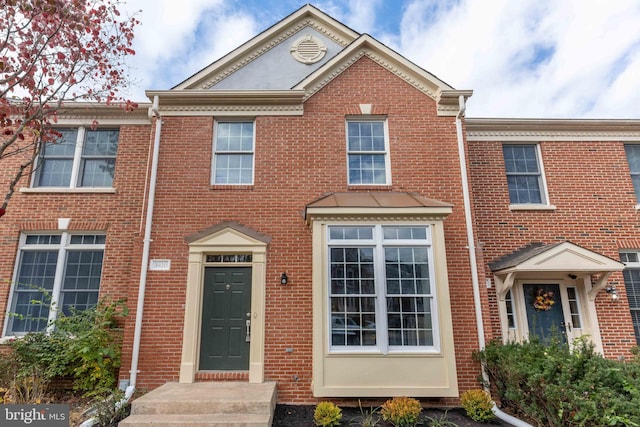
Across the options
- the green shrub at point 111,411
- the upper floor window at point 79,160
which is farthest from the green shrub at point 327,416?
the upper floor window at point 79,160

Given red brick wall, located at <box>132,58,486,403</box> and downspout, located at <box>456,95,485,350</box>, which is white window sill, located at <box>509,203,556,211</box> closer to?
downspout, located at <box>456,95,485,350</box>

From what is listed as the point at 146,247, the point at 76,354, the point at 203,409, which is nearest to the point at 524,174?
the point at 203,409

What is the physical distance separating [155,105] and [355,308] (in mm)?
5992

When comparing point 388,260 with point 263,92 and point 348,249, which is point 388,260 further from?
point 263,92

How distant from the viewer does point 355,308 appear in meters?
6.54

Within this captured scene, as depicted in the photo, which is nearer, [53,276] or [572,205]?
[53,276]

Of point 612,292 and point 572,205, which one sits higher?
point 572,205

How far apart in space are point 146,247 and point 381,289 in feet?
15.4

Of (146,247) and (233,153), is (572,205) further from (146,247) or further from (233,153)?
(146,247)

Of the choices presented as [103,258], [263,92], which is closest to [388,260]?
[263,92]

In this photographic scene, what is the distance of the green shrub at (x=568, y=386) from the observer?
4.20 m

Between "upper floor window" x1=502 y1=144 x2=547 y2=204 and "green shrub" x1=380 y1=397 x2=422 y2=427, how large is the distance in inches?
218

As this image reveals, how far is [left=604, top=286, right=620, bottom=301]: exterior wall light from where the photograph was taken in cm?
798

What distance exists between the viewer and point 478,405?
593cm
